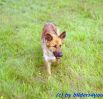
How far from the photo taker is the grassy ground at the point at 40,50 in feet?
18.3

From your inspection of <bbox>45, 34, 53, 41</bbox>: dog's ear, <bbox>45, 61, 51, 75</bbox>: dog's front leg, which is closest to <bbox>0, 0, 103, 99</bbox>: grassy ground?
<bbox>45, 61, 51, 75</bbox>: dog's front leg

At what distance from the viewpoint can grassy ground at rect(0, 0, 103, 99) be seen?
18.3 ft

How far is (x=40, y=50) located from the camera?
694cm

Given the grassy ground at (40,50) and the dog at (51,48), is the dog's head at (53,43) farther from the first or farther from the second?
the grassy ground at (40,50)

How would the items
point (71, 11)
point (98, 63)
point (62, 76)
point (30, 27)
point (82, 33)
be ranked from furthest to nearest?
point (71, 11), point (30, 27), point (82, 33), point (98, 63), point (62, 76)

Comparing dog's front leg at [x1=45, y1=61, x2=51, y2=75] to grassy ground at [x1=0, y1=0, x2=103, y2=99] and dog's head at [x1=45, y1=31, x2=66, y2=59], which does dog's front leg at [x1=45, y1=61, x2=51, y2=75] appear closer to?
grassy ground at [x1=0, y1=0, x2=103, y2=99]

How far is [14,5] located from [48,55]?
424 cm

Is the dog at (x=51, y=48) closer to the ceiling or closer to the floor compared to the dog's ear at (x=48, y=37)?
closer to the floor

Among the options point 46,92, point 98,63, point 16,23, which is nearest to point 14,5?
point 16,23

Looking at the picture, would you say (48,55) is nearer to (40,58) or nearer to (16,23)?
(40,58)

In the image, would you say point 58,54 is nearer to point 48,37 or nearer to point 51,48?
point 51,48

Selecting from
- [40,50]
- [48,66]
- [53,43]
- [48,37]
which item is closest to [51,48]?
[53,43]

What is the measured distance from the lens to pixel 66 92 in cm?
544

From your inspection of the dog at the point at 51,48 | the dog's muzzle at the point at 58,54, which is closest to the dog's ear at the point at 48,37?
the dog at the point at 51,48
